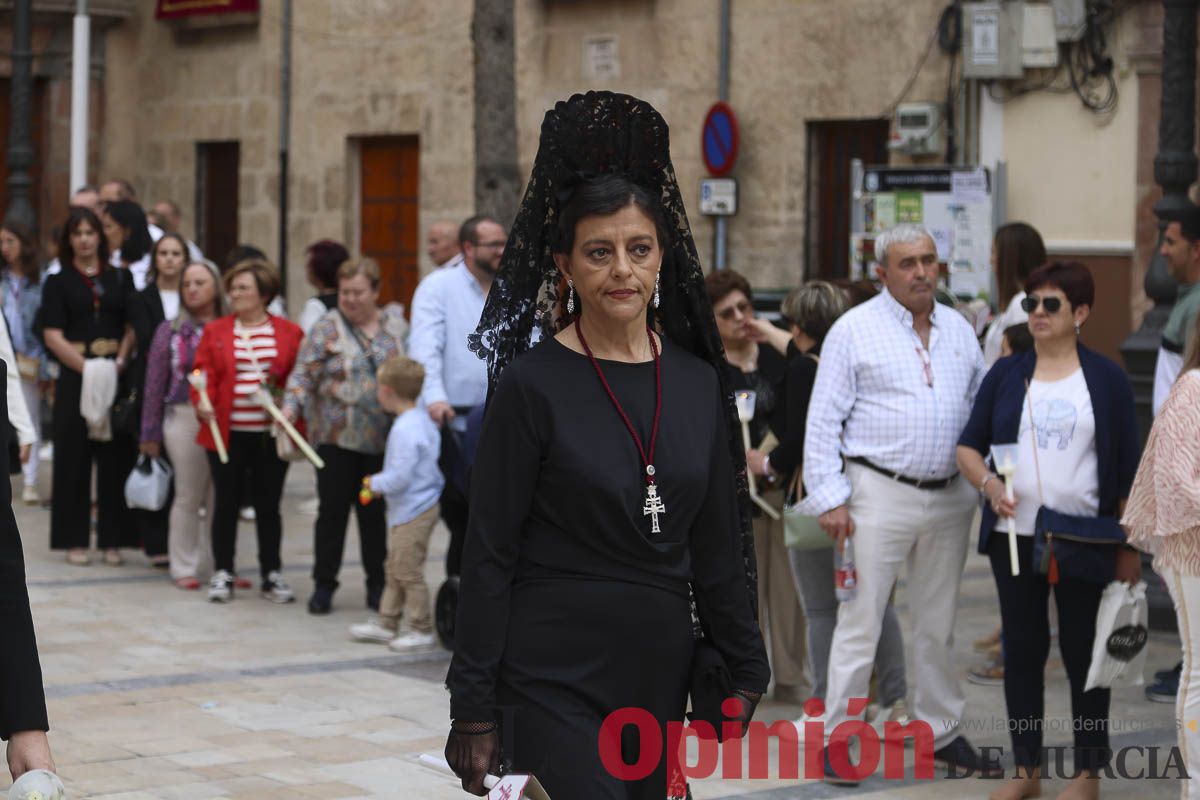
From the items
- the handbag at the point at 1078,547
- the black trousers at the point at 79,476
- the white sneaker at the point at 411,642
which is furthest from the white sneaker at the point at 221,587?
the handbag at the point at 1078,547

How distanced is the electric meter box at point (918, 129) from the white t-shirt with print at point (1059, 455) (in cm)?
975

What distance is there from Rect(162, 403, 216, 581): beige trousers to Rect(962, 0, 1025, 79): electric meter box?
7615 mm

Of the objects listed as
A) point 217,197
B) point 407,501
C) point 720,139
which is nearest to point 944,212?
point 720,139

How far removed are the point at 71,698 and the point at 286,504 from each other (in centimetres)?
685

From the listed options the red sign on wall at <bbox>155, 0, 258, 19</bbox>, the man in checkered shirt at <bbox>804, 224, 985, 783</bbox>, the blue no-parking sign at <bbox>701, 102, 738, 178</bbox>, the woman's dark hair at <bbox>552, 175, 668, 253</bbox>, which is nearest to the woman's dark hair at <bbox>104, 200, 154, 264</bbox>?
the man in checkered shirt at <bbox>804, 224, 985, 783</bbox>

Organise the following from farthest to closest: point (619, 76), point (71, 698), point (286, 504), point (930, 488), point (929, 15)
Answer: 1. point (619, 76)
2. point (929, 15)
3. point (286, 504)
4. point (71, 698)
5. point (930, 488)

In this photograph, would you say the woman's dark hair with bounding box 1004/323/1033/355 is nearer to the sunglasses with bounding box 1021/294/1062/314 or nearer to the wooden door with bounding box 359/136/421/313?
the sunglasses with bounding box 1021/294/1062/314

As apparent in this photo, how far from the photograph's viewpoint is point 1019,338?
815 centimetres

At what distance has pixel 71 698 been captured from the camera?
8.26 metres

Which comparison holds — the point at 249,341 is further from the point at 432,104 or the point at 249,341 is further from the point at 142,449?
the point at 432,104

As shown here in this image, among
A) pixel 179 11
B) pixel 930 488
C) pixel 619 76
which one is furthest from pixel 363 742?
pixel 179 11

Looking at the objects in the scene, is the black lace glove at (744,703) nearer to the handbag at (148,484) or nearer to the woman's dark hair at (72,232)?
the handbag at (148,484)

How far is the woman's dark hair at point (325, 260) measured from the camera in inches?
476

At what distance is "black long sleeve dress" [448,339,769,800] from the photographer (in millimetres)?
4090
